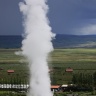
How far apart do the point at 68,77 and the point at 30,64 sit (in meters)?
46.0

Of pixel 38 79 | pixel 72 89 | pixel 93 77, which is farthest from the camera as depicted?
pixel 93 77

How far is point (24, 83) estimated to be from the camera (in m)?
59.7

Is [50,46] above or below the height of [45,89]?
above

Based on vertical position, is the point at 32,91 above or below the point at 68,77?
below

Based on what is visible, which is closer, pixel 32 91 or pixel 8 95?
pixel 32 91

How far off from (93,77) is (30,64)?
34.4 metres

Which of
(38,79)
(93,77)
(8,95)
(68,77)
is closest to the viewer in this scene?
(38,79)

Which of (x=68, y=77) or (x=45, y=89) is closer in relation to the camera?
(x=45, y=89)

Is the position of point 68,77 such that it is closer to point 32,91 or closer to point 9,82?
point 9,82

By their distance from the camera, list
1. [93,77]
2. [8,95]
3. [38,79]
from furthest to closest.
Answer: [93,77], [8,95], [38,79]

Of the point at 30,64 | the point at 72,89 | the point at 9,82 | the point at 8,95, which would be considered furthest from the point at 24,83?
the point at 30,64

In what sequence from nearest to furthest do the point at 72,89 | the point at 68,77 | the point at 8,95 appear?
the point at 8,95 < the point at 72,89 < the point at 68,77

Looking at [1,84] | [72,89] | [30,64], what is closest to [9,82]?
[1,84]

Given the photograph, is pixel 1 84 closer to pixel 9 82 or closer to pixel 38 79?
pixel 9 82
